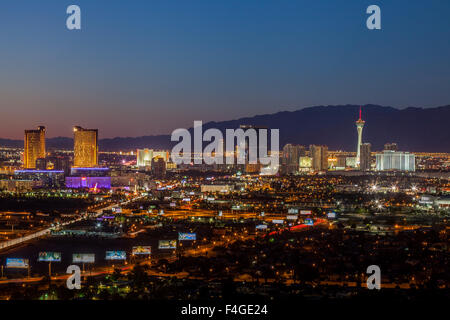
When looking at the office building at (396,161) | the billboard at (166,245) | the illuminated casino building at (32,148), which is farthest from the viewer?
the office building at (396,161)

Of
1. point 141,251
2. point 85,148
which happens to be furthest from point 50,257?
point 85,148

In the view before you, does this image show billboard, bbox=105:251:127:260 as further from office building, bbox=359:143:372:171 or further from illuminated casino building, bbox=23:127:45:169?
office building, bbox=359:143:372:171

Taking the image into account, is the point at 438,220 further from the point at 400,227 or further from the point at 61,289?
the point at 61,289

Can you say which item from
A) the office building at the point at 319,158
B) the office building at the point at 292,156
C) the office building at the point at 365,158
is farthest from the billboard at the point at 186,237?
the office building at the point at 365,158

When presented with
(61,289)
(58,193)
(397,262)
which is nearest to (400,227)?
(397,262)

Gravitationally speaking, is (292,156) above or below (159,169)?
above

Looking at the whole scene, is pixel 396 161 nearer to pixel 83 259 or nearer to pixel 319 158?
pixel 319 158

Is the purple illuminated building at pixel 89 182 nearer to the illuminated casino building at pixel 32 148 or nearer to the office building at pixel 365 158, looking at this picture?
the illuminated casino building at pixel 32 148
